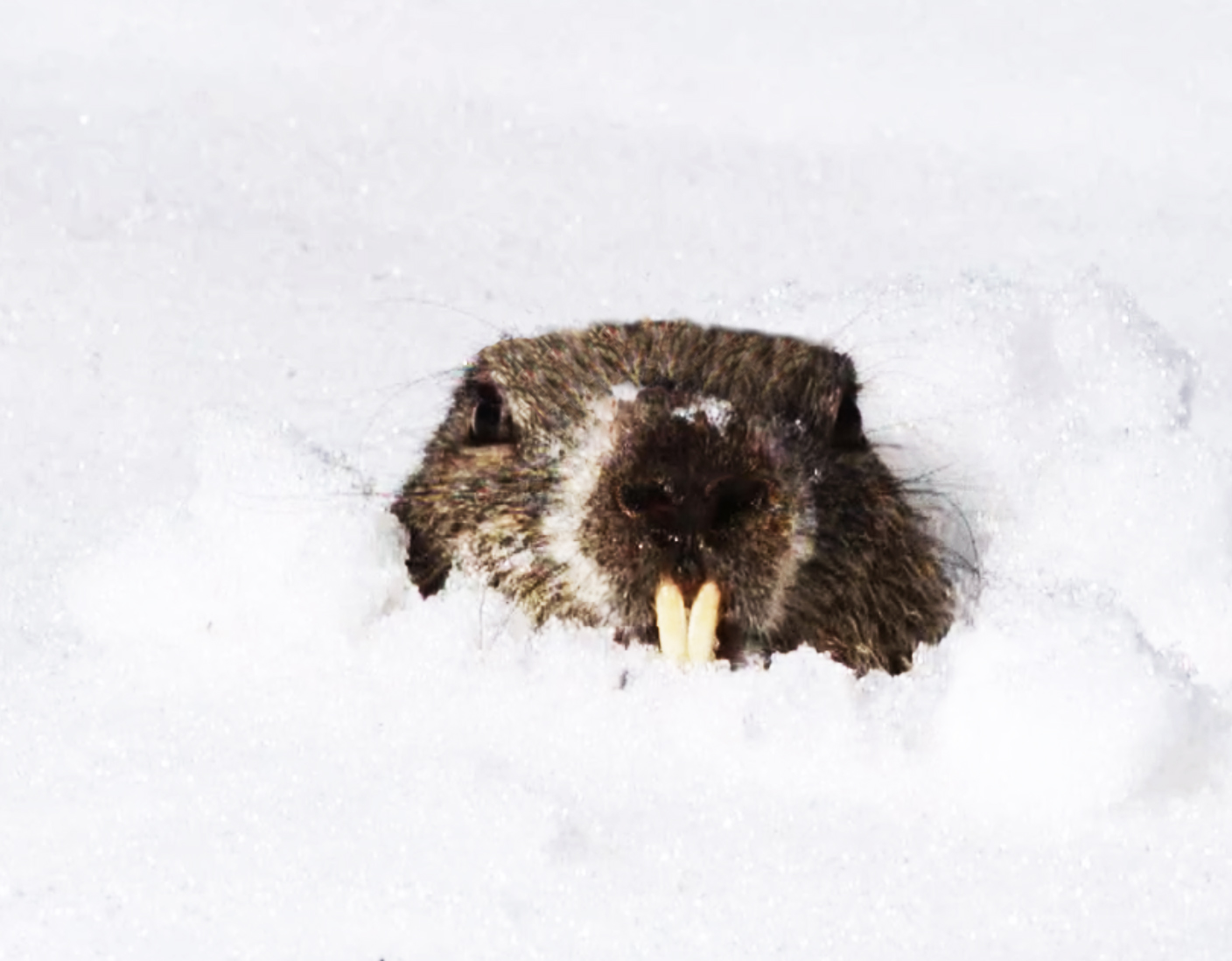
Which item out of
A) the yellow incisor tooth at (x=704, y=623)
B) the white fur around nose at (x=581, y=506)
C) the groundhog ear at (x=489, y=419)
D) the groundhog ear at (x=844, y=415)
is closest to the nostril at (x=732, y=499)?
the yellow incisor tooth at (x=704, y=623)

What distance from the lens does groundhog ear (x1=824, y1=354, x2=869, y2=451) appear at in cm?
443

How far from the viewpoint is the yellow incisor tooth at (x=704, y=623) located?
155 inches

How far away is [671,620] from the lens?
13.0ft

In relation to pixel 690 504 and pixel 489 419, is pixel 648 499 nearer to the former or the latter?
pixel 690 504

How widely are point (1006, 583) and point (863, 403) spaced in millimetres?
519

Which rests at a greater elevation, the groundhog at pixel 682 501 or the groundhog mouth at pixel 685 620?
the groundhog at pixel 682 501

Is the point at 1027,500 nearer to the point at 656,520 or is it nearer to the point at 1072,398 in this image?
the point at 1072,398

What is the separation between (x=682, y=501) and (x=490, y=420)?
755mm

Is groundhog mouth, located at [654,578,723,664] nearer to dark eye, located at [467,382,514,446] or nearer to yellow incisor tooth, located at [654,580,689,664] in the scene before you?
yellow incisor tooth, located at [654,580,689,664]

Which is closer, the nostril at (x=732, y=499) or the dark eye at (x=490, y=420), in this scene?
the nostril at (x=732, y=499)

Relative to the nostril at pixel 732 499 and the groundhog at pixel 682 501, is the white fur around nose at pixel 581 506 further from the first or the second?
the nostril at pixel 732 499

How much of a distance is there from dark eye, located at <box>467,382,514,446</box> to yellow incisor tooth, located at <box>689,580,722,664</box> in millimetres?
667

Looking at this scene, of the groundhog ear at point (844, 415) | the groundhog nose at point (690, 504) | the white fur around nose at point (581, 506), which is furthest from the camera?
the groundhog ear at point (844, 415)

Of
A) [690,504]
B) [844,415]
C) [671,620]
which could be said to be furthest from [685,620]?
[844,415]
